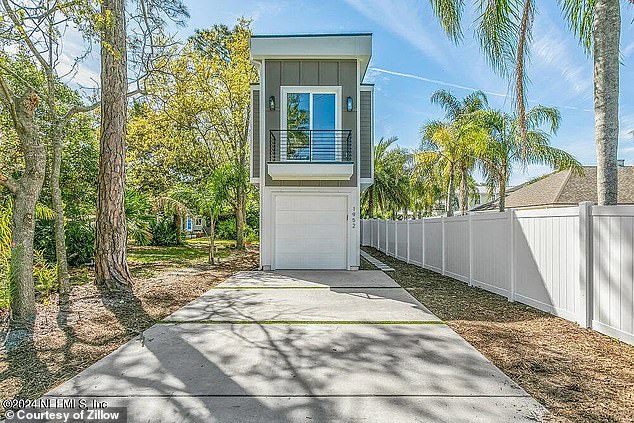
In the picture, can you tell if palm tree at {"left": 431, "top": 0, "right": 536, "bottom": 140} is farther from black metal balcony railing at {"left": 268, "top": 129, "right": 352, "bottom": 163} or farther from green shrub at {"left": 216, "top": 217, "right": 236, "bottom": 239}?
green shrub at {"left": 216, "top": 217, "right": 236, "bottom": 239}

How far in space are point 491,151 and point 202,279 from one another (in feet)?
48.2

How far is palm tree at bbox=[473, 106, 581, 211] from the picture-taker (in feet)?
59.9

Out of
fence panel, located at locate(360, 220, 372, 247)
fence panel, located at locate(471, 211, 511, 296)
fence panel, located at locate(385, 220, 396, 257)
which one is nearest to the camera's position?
fence panel, located at locate(471, 211, 511, 296)

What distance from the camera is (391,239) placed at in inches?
704

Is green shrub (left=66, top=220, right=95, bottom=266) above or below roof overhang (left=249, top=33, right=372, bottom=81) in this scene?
below

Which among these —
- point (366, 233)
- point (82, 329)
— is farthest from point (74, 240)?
point (366, 233)

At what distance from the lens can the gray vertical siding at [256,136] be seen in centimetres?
1209

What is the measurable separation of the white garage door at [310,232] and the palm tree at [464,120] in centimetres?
996

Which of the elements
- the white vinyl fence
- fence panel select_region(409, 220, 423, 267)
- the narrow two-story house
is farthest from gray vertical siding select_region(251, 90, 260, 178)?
the white vinyl fence

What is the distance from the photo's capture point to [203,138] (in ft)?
67.3

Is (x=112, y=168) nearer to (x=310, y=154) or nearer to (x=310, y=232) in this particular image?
(x=310, y=154)

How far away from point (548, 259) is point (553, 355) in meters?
2.18

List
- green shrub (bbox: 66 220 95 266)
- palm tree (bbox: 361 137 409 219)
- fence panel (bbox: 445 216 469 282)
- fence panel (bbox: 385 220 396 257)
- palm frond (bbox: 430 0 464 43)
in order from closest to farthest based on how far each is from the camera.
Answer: palm frond (bbox: 430 0 464 43) → fence panel (bbox: 445 216 469 282) → green shrub (bbox: 66 220 95 266) → fence panel (bbox: 385 220 396 257) → palm tree (bbox: 361 137 409 219)

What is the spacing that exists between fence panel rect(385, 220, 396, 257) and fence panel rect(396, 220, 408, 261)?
0.66 meters
